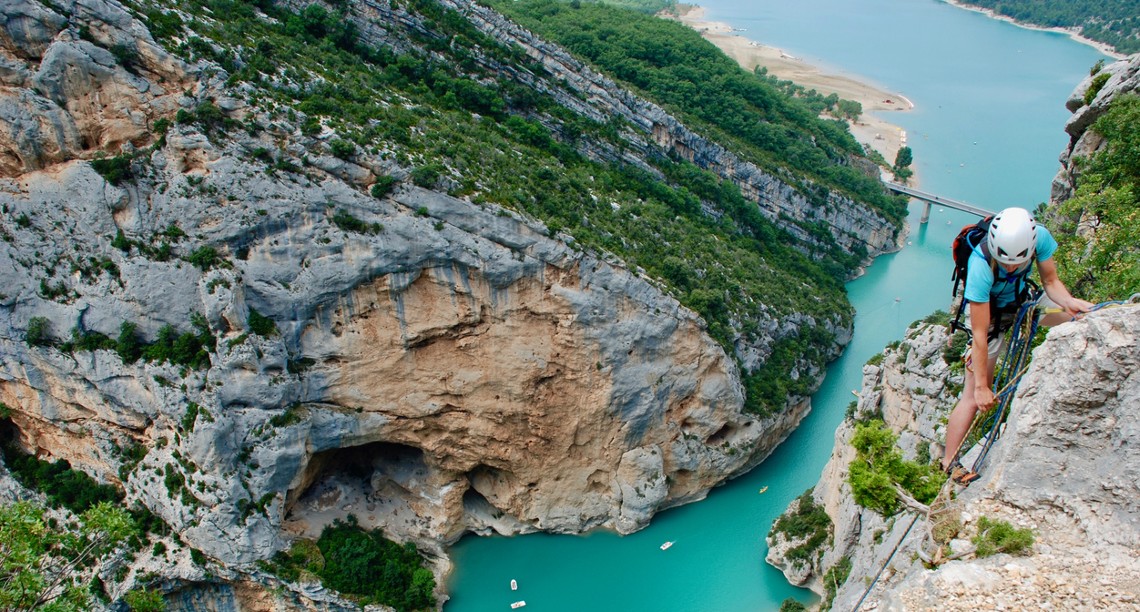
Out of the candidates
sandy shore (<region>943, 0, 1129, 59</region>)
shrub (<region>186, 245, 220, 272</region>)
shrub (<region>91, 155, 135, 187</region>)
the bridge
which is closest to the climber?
shrub (<region>186, 245, 220, 272</region>)

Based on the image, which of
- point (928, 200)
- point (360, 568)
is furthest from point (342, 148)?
point (928, 200)

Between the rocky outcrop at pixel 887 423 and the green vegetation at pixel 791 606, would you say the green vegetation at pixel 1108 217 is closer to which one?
the rocky outcrop at pixel 887 423

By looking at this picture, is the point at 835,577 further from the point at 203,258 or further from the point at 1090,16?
the point at 1090,16

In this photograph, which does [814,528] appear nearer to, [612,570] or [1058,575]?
[612,570]

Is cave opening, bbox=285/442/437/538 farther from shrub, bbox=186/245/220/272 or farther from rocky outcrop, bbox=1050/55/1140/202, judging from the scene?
rocky outcrop, bbox=1050/55/1140/202

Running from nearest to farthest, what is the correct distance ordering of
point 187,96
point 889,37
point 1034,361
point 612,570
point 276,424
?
point 1034,361, point 187,96, point 276,424, point 612,570, point 889,37

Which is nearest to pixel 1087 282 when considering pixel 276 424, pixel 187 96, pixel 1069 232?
pixel 1069 232
